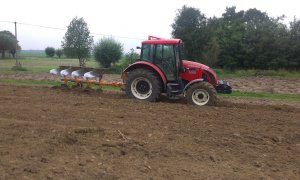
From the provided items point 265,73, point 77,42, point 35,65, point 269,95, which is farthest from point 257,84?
point 35,65

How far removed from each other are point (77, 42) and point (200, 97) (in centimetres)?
1941

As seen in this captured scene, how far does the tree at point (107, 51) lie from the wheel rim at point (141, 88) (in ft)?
66.9

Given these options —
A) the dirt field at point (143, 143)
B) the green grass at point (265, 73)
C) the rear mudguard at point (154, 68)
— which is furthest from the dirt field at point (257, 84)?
the dirt field at point (143, 143)

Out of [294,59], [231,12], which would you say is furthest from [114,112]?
[231,12]

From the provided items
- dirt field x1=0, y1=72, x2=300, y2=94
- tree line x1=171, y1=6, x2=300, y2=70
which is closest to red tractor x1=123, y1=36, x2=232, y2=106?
dirt field x1=0, y1=72, x2=300, y2=94

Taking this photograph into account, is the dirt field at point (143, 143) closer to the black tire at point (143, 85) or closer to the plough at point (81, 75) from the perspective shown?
the black tire at point (143, 85)

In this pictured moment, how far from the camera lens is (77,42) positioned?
28609mm

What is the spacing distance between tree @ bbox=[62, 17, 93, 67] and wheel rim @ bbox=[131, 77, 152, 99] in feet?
58.4

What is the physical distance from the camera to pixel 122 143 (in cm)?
611

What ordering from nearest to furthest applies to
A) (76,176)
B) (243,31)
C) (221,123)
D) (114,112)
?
1. (76,176)
2. (221,123)
3. (114,112)
4. (243,31)

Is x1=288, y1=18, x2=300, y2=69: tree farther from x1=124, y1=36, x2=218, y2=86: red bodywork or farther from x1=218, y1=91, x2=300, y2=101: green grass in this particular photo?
x1=124, y1=36, x2=218, y2=86: red bodywork

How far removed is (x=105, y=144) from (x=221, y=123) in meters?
2.89

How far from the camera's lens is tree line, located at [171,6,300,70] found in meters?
27.8

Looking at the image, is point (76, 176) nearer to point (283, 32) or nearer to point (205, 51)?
point (205, 51)
